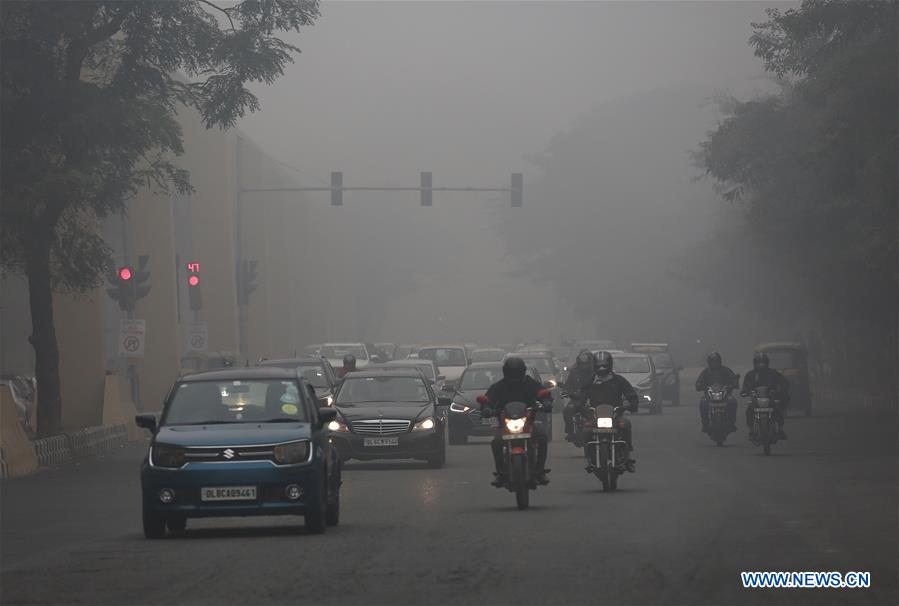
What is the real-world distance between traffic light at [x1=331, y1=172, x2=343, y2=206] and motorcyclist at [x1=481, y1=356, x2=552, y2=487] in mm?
36885

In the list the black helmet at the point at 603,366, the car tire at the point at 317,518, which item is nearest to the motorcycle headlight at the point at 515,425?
the black helmet at the point at 603,366

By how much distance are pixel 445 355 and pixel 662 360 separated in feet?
21.6

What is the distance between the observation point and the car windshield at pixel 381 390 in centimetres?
2800

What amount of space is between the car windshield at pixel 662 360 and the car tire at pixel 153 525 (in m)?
37.9

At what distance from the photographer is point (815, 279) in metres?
48.5

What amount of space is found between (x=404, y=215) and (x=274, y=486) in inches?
6401

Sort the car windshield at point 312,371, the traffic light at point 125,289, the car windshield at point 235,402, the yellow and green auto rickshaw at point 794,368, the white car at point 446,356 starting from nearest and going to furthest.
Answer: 1. the car windshield at point 235,402
2. the car windshield at point 312,371
3. the traffic light at point 125,289
4. the yellow and green auto rickshaw at point 794,368
5. the white car at point 446,356

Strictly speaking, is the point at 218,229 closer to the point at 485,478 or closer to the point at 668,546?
the point at 485,478

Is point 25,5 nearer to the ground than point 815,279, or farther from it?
farther from it

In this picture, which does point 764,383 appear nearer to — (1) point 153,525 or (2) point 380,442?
(2) point 380,442

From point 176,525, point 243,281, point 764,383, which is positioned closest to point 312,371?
point 764,383

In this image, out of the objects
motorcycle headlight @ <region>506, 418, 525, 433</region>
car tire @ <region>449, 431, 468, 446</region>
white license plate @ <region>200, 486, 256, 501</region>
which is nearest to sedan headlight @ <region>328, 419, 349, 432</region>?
car tire @ <region>449, 431, 468, 446</region>

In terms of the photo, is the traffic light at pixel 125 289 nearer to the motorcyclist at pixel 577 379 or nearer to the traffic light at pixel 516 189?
the motorcyclist at pixel 577 379

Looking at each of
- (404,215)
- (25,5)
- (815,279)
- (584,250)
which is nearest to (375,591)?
(25,5)
